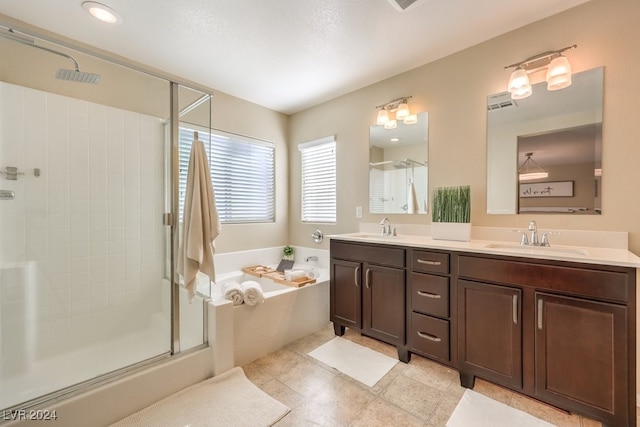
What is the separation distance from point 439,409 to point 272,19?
→ 273cm

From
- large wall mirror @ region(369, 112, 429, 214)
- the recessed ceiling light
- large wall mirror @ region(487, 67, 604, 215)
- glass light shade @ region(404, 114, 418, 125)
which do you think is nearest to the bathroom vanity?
large wall mirror @ region(487, 67, 604, 215)

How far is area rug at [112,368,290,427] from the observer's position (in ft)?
4.86

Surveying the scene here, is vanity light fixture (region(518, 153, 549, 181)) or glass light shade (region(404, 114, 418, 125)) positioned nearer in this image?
vanity light fixture (region(518, 153, 549, 181))

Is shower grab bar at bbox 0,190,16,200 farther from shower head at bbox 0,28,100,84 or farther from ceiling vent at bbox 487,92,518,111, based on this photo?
ceiling vent at bbox 487,92,518,111

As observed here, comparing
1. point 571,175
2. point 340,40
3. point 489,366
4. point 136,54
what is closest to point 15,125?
point 136,54

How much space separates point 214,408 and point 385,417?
989 millimetres

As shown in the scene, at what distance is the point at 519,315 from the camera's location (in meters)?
1.56

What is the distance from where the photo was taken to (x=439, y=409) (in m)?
1.59

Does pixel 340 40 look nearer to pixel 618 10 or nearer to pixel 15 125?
pixel 618 10

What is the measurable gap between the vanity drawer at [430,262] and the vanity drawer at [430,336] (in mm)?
335

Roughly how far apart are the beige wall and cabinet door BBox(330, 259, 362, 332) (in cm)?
70

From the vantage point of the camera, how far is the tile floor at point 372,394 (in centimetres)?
152

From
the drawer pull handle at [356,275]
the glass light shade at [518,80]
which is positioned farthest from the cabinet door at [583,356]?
the glass light shade at [518,80]

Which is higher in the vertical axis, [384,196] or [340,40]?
[340,40]
